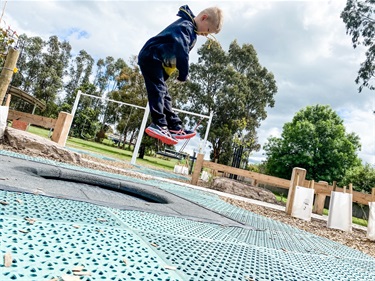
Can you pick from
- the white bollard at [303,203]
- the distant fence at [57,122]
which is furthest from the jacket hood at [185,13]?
the white bollard at [303,203]

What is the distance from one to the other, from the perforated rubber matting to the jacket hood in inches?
53.3

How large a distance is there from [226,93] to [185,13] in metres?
18.2

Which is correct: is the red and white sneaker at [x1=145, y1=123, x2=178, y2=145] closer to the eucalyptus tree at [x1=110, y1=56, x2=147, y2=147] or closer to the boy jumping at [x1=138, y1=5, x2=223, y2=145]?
the boy jumping at [x1=138, y1=5, x2=223, y2=145]

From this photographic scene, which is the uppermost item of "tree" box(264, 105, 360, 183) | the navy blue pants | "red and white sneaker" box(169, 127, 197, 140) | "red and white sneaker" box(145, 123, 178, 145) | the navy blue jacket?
"tree" box(264, 105, 360, 183)

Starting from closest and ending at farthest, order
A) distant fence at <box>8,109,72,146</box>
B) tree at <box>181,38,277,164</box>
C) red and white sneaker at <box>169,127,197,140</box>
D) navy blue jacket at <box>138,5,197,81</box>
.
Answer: navy blue jacket at <box>138,5,197,81</box>
red and white sneaker at <box>169,127,197,140</box>
distant fence at <box>8,109,72,146</box>
tree at <box>181,38,277,164</box>

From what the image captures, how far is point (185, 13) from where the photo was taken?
1.80 meters

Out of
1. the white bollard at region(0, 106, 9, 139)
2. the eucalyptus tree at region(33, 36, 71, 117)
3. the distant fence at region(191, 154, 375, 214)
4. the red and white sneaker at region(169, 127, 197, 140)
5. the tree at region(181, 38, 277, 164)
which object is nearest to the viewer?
the red and white sneaker at region(169, 127, 197, 140)

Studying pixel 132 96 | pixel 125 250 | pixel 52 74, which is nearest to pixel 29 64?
pixel 52 74

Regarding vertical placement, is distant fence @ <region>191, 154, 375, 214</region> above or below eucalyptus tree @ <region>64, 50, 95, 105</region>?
below

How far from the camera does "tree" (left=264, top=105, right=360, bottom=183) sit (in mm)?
20438

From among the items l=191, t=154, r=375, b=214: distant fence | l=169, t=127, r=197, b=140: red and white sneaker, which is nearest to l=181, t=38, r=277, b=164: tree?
l=191, t=154, r=375, b=214: distant fence

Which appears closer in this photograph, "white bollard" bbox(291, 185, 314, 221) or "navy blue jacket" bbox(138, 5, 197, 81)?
"navy blue jacket" bbox(138, 5, 197, 81)

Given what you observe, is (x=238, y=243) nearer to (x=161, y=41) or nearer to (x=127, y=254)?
(x=127, y=254)

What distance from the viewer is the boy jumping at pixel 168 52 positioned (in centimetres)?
166
